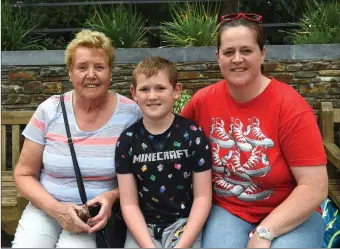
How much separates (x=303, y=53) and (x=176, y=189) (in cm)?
295

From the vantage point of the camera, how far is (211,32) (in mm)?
5363

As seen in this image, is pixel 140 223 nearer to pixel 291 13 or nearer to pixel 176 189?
pixel 176 189

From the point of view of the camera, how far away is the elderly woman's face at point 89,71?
2729mm

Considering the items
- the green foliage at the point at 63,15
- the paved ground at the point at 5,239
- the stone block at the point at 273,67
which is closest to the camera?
the paved ground at the point at 5,239

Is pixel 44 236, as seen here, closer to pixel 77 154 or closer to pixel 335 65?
pixel 77 154

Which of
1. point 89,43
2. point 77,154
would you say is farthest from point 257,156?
point 89,43

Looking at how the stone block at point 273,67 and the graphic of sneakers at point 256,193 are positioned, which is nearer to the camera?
the graphic of sneakers at point 256,193

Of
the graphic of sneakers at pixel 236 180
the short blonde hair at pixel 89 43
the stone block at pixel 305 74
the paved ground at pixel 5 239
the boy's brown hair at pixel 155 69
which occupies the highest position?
the short blonde hair at pixel 89 43

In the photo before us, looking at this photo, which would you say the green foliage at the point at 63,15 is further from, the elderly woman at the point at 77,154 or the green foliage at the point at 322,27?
the elderly woman at the point at 77,154

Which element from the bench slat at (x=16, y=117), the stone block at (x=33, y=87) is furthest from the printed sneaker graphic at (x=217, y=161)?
the stone block at (x=33, y=87)

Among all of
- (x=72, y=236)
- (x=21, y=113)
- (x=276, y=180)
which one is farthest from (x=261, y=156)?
(x=21, y=113)

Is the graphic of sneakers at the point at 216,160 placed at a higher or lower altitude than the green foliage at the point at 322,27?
lower

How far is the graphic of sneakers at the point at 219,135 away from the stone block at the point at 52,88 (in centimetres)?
282

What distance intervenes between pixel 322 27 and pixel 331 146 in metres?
1.95
